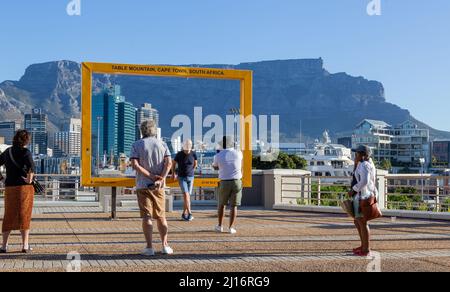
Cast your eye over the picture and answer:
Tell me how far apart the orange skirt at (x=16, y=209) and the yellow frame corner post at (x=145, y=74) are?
551cm

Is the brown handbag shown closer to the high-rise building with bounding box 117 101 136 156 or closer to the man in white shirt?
the man in white shirt

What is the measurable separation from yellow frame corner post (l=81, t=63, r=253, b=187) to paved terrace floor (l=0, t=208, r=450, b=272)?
89 centimetres

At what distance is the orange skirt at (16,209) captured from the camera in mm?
9156

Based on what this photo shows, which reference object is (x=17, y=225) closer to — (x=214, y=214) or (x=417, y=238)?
(x=417, y=238)

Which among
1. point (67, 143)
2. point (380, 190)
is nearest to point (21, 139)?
point (380, 190)

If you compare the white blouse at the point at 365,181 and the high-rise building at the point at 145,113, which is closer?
the white blouse at the point at 365,181

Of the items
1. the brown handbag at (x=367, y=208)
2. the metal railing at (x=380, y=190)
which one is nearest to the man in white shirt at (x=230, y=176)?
the brown handbag at (x=367, y=208)

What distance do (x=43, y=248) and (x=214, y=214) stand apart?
7871 mm

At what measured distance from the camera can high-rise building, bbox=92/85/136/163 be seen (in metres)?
15.2

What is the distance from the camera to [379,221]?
14.9 meters

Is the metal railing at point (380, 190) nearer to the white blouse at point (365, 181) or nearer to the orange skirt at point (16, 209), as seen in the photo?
the white blouse at point (365, 181)

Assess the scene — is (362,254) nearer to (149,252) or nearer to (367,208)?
(367,208)

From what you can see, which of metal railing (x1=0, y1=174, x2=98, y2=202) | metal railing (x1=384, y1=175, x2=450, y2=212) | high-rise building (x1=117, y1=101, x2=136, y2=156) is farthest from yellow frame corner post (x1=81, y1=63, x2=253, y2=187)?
metal railing (x1=0, y1=174, x2=98, y2=202)

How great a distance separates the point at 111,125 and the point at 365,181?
7.93 m
